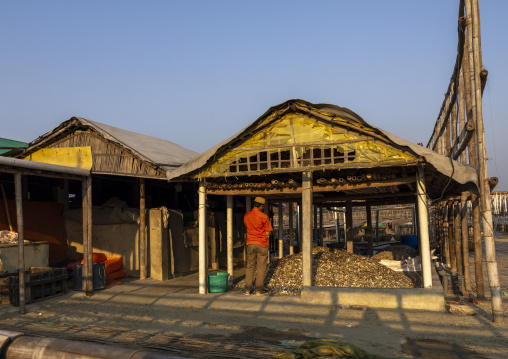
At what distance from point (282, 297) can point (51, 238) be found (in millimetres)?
7817

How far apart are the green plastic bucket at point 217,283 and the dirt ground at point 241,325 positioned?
21 cm

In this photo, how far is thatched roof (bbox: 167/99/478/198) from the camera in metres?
8.38

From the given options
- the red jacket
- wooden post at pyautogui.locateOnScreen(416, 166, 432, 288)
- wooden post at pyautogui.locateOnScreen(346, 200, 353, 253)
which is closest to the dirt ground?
wooden post at pyautogui.locateOnScreen(416, 166, 432, 288)

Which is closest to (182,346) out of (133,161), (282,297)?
(282,297)

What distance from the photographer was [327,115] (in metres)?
9.68

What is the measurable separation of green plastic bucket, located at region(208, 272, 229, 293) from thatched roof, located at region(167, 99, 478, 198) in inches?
98.6

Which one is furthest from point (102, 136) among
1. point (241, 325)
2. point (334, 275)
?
point (334, 275)

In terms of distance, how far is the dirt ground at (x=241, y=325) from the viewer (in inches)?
247

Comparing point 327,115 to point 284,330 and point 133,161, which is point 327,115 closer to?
point 284,330

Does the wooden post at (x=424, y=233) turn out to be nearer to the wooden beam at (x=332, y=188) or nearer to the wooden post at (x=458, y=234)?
the wooden beam at (x=332, y=188)

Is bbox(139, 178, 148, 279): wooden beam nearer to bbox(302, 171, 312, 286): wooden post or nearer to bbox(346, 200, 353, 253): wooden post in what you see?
bbox(302, 171, 312, 286): wooden post

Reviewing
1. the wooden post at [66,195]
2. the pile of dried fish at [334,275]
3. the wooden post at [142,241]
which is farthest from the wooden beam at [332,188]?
the wooden post at [66,195]

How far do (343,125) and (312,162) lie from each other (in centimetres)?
103

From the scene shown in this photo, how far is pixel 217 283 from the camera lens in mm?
10734
